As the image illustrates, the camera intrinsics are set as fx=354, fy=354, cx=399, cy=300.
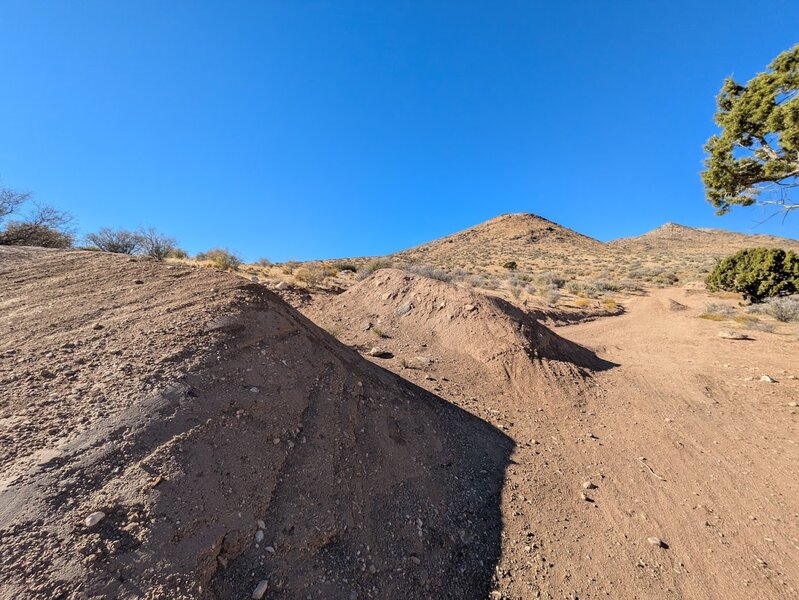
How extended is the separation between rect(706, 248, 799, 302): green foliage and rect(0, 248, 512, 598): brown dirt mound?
66.6 feet

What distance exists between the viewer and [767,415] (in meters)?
6.24

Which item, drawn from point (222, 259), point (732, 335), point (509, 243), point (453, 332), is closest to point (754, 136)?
point (732, 335)

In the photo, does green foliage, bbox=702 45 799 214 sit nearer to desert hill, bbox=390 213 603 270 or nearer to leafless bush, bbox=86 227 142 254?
leafless bush, bbox=86 227 142 254

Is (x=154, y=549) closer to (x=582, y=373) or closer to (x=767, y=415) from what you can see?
(x=582, y=373)

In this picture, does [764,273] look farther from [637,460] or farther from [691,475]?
[637,460]

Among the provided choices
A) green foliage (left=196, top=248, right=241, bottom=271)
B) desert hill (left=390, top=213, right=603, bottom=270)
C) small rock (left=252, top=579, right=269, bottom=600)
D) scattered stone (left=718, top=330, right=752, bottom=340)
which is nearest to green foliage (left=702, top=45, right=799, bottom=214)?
scattered stone (left=718, top=330, right=752, bottom=340)

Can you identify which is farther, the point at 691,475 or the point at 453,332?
the point at 453,332

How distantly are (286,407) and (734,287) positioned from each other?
25.2 meters

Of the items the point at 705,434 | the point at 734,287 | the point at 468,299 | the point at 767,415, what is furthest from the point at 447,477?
the point at 734,287

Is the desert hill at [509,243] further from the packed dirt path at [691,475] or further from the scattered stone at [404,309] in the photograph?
the packed dirt path at [691,475]

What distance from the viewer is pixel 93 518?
2.17m

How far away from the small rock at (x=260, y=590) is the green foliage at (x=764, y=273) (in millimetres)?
23548

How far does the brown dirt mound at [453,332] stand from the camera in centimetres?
744

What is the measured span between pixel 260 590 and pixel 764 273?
24.1 meters
